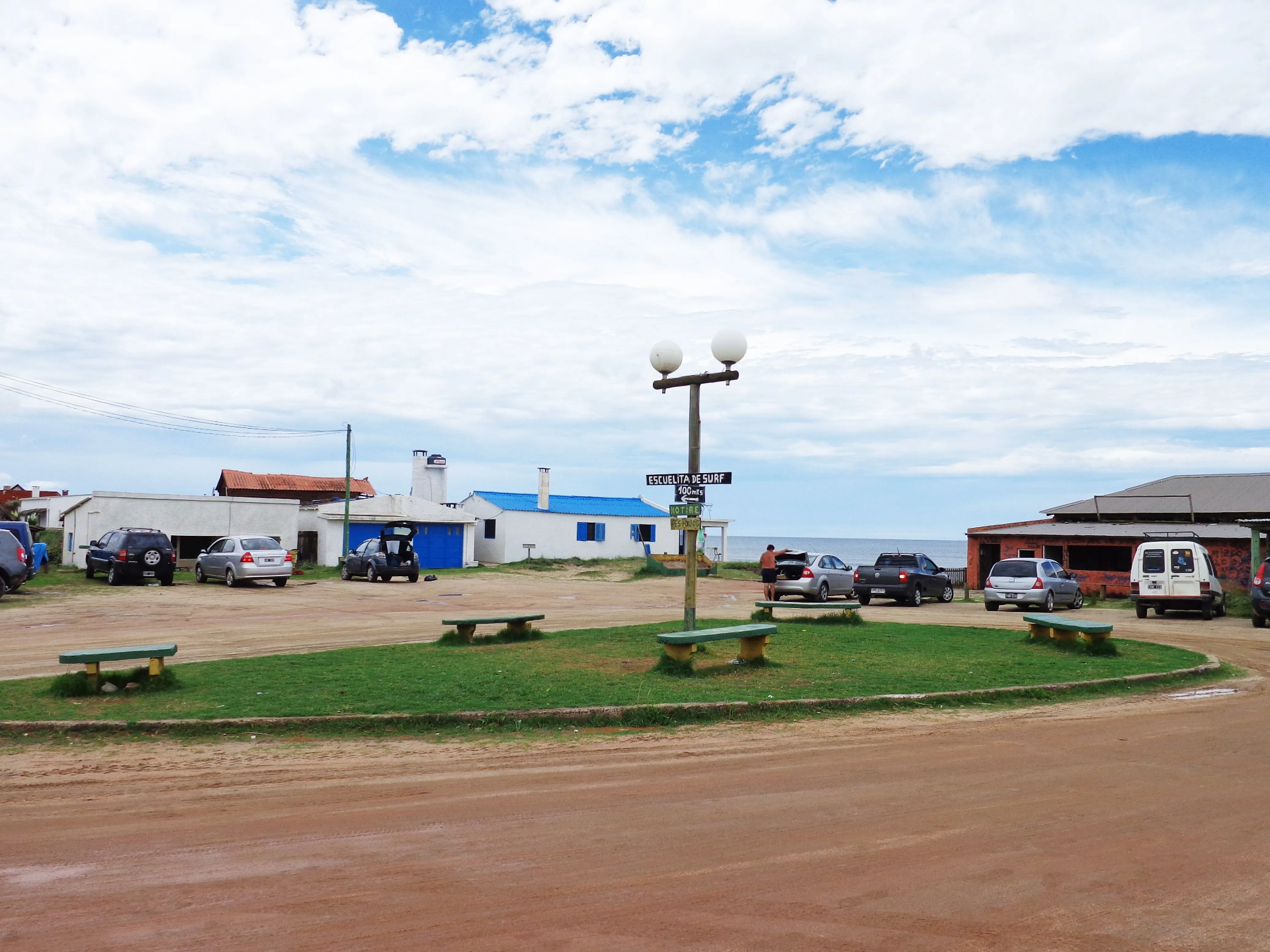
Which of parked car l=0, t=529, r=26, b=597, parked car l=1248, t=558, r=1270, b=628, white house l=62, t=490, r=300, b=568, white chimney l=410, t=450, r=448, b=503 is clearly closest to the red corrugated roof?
white chimney l=410, t=450, r=448, b=503

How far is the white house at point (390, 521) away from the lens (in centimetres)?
4525

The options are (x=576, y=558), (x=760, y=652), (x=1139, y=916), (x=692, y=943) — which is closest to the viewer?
(x=692, y=943)

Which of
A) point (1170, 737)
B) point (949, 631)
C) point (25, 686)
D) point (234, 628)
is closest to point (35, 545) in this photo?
point (234, 628)

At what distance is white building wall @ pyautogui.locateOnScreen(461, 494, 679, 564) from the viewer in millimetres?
52312

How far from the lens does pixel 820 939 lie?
4.41 m

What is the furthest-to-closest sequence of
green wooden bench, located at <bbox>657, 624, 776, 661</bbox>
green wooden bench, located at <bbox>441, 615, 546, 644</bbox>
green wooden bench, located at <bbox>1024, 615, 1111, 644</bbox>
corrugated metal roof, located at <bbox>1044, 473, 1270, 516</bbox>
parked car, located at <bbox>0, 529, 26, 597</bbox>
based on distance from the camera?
corrugated metal roof, located at <bbox>1044, 473, 1270, 516</bbox> < parked car, located at <bbox>0, 529, 26, 597</bbox> < green wooden bench, located at <bbox>441, 615, 546, 644</bbox> < green wooden bench, located at <bbox>1024, 615, 1111, 644</bbox> < green wooden bench, located at <bbox>657, 624, 776, 661</bbox>

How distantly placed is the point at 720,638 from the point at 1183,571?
17476 millimetres

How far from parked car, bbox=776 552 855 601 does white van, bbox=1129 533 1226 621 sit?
766 centimetres

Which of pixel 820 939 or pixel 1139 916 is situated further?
pixel 1139 916

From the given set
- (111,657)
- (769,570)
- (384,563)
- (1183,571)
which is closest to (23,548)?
(384,563)

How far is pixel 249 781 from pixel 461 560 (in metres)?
42.1

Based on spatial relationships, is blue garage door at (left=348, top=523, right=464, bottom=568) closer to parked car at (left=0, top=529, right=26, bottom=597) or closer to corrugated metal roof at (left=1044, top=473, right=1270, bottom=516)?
parked car at (left=0, top=529, right=26, bottom=597)

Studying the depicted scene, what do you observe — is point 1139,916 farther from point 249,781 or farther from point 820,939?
point 249,781

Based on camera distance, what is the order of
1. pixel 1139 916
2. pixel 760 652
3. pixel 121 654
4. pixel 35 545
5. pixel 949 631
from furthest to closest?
pixel 35 545 → pixel 949 631 → pixel 760 652 → pixel 121 654 → pixel 1139 916
